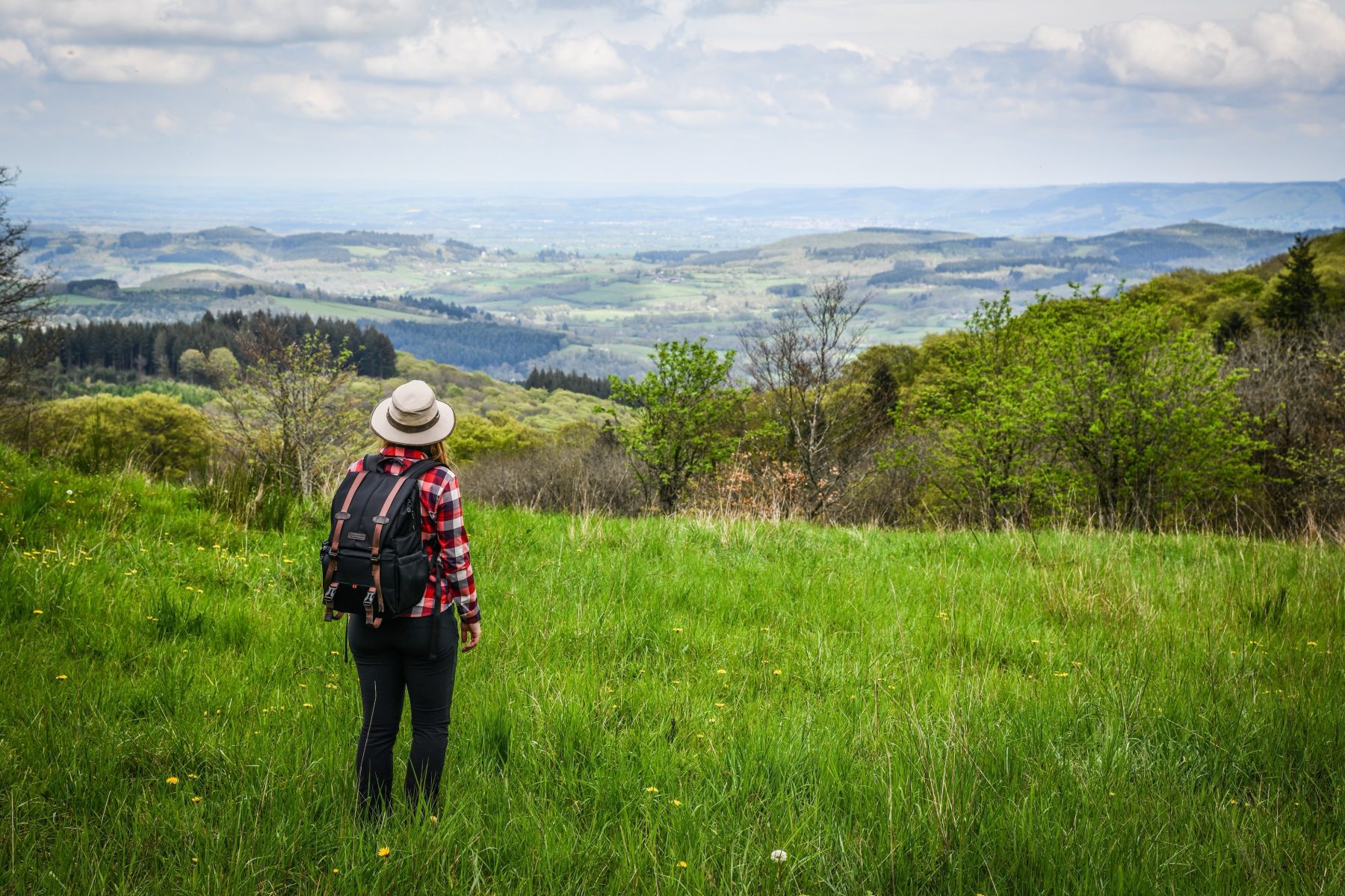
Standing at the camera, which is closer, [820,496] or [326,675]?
[326,675]

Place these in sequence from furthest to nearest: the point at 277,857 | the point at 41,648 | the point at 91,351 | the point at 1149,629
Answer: the point at 91,351 < the point at 1149,629 < the point at 41,648 < the point at 277,857

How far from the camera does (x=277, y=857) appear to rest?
9.25 feet

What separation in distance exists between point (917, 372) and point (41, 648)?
6189 cm

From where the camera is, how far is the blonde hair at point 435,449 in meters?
3.30

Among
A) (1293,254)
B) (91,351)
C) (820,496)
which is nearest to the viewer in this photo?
(820,496)

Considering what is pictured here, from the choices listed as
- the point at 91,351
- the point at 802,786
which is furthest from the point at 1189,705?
the point at 91,351

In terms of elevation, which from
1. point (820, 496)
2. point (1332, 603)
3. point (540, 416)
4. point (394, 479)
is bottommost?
point (540, 416)

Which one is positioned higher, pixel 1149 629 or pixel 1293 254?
pixel 1293 254

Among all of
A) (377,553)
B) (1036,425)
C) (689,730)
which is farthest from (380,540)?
(1036,425)

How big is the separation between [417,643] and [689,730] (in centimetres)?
151

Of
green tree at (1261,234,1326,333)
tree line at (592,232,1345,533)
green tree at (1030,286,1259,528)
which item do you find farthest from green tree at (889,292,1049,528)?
green tree at (1261,234,1326,333)

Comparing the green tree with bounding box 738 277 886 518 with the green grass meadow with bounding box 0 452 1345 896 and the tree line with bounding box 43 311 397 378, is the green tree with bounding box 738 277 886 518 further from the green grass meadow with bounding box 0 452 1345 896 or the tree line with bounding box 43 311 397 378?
the tree line with bounding box 43 311 397 378

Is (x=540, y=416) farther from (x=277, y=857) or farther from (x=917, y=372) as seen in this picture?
(x=277, y=857)

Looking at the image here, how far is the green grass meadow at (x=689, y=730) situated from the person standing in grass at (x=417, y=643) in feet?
0.59
